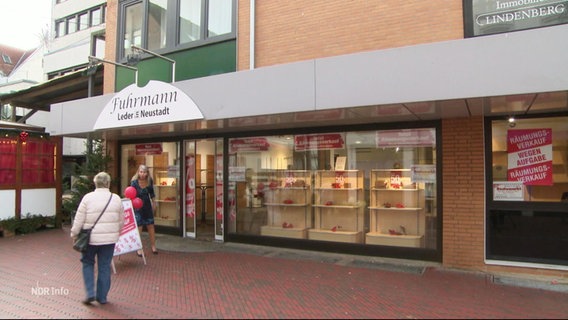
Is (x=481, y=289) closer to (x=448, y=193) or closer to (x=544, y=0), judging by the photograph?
(x=448, y=193)

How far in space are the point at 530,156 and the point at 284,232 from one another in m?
4.60

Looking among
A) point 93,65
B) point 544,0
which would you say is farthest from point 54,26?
point 544,0

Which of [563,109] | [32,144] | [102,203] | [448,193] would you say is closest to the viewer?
[102,203]

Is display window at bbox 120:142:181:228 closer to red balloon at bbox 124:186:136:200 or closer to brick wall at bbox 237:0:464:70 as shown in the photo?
red balloon at bbox 124:186:136:200

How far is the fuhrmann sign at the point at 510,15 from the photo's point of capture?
20.9 feet

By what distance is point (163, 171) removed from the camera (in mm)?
10594

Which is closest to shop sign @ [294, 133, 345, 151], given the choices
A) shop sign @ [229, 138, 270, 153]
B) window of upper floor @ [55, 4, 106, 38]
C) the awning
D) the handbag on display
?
shop sign @ [229, 138, 270, 153]

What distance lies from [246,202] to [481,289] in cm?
498

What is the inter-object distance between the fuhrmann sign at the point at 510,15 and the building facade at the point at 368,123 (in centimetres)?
2

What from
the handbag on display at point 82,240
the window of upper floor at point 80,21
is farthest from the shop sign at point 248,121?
the window of upper floor at point 80,21

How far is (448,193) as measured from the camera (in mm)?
6914

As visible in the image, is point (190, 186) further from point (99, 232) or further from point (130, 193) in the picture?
point (99, 232)

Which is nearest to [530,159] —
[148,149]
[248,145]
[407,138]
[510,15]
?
[407,138]

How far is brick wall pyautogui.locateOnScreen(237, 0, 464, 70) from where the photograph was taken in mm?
7047
